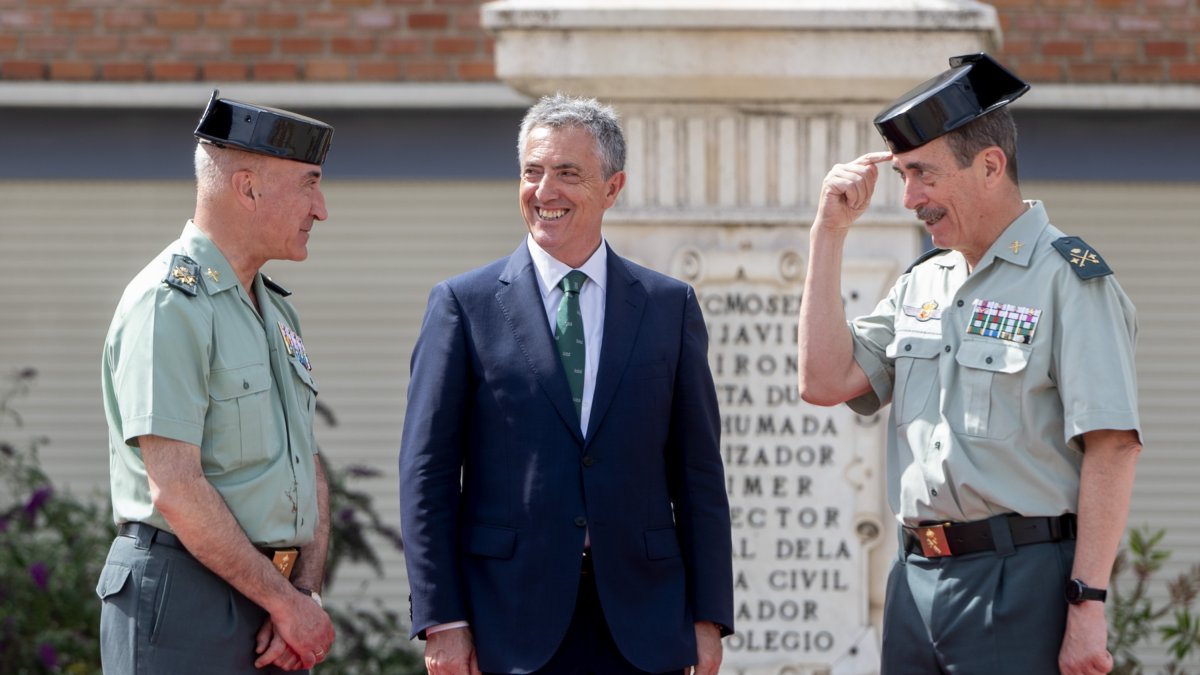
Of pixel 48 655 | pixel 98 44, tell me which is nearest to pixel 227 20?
pixel 98 44

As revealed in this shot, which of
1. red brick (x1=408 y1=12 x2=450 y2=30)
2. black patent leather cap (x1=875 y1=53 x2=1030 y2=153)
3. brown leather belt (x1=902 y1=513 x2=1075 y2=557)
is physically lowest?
brown leather belt (x1=902 y1=513 x2=1075 y2=557)

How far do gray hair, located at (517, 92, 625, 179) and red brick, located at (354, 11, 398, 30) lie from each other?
3797 millimetres

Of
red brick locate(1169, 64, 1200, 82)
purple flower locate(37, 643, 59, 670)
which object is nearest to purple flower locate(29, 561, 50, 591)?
purple flower locate(37, 643, 59, 670)

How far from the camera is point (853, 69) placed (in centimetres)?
476

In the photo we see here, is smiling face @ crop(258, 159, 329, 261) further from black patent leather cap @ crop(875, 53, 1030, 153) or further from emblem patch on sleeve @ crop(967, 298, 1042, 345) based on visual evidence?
emblem patch on sleeve @ crop(967, 298, 1042, 345)

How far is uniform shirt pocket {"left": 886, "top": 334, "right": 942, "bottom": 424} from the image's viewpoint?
3.50 metres

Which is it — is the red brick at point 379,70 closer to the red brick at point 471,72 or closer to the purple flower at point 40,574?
the red brick at point 471,72

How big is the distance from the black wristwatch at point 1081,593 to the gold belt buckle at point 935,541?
250mm

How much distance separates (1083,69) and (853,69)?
109 inches

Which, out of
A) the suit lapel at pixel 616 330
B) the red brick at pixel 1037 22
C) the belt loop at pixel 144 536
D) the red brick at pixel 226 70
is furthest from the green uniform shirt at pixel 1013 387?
the red brick at pixel 226 70

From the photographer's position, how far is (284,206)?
350 centimetres

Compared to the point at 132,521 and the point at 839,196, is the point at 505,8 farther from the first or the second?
the point at 132,521

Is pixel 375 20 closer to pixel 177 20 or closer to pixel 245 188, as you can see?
pixel 177 20

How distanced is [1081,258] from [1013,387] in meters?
0.30
